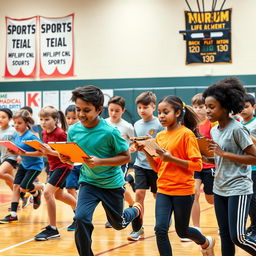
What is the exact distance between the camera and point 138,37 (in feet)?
52.6

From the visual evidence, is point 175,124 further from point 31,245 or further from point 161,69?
point 161,69

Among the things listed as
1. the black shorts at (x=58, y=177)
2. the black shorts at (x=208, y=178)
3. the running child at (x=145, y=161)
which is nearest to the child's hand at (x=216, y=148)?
the black shorts at (x=208, y=178)

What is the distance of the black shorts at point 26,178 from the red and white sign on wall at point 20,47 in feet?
33.9

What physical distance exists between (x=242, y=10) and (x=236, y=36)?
0.77 meters

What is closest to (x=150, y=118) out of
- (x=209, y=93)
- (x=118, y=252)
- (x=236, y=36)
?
(x=118, y=252)

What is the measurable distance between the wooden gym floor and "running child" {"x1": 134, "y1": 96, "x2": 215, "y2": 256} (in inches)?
42.2

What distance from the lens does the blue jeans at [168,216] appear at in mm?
3893

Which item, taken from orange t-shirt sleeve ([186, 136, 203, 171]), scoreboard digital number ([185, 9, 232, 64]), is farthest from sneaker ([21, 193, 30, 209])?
scoreboard digital number ([185, 9, 232, 64])

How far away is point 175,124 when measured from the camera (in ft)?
14.0

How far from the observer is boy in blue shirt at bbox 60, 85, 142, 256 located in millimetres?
3943

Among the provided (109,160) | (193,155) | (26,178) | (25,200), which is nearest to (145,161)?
(26,178)

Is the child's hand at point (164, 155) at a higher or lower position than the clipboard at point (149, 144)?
lower

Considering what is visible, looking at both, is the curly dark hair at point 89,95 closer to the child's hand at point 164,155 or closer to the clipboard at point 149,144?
the clipboard at point 149,144

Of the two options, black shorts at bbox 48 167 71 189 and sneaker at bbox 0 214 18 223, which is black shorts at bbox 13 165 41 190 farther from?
black shorts at bbox 48 167 71 189
